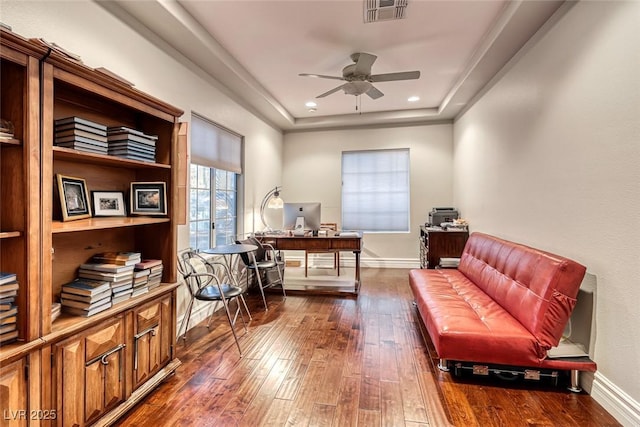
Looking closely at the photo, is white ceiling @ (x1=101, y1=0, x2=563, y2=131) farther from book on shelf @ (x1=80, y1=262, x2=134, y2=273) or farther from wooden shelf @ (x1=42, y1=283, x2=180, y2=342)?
wooden shelf @ (x1=42, y1=283, x2=180, y2=342)

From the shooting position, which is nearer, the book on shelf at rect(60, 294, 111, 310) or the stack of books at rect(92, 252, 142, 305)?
the book on shelf at rect(60, 294, 111, 310)

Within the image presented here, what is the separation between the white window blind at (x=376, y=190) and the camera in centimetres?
577

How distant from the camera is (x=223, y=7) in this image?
7.95 ft

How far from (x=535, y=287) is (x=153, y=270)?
2610 millimetres

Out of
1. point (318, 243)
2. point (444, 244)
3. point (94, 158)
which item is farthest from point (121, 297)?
point (444, 244)

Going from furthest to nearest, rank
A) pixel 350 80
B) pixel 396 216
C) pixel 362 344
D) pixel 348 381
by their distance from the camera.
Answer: pixel 396 216 < pixel 350 80 < pixel 362 344 < pixel 348 381

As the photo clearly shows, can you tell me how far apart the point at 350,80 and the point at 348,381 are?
298cm

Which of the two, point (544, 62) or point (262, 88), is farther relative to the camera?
point (262, 88)

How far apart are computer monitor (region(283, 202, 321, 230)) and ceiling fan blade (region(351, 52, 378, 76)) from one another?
6.14ft

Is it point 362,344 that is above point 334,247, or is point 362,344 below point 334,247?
below

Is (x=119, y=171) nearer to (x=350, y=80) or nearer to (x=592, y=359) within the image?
(x=350, y=80)

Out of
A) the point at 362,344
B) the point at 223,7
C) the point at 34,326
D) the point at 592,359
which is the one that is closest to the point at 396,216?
the point at 362,344

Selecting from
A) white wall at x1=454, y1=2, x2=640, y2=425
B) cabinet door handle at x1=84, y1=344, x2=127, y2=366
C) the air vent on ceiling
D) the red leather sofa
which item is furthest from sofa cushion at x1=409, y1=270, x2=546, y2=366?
the air vent on ceiling

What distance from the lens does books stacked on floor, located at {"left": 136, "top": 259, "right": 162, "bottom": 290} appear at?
199cm
